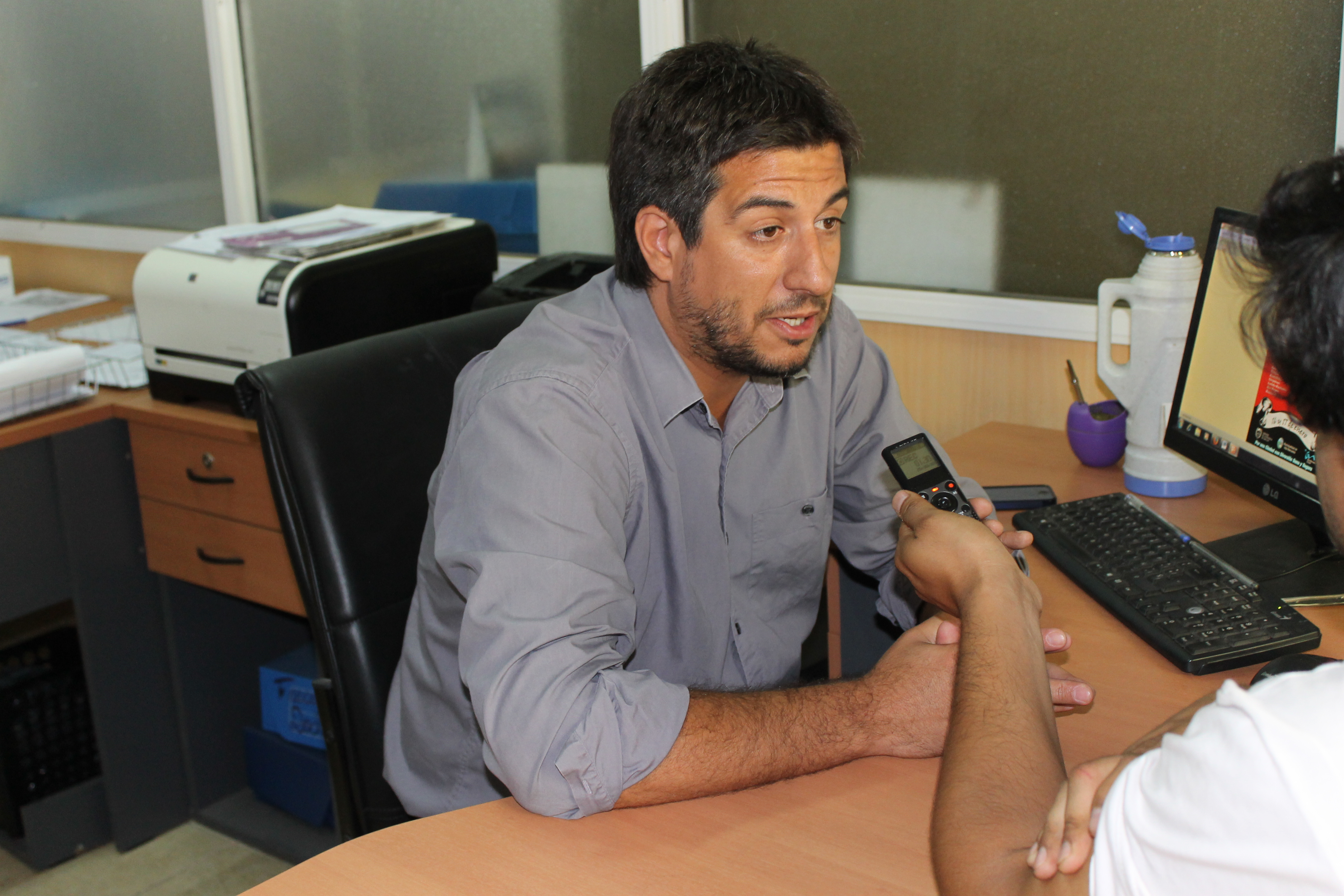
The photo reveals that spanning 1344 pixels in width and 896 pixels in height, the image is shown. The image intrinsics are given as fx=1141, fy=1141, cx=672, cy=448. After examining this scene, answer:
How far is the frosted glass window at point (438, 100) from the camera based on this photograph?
230cm

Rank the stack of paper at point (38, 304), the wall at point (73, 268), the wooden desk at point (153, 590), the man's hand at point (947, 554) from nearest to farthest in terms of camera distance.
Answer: the man's hand at point (947, 554), the wooden desk at point (153, 590), the stack of paper at point (38, 304), the wall at point (73, 268)

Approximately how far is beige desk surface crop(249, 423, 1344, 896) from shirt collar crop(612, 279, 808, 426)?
1.40 ft

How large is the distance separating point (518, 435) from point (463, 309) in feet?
3.97

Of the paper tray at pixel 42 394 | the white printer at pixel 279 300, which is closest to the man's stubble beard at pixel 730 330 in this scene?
the white printer at pixel 279 300

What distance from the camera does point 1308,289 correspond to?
25.8 inches

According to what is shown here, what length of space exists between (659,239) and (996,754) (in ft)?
2.13

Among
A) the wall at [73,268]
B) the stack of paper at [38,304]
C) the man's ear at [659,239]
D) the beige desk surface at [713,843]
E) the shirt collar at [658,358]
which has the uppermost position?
the man's ear at [659,239]

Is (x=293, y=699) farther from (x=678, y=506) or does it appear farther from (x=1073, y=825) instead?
(x=1073, y=825)

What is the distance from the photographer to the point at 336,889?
84 centimetres

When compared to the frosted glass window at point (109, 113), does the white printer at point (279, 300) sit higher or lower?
lower

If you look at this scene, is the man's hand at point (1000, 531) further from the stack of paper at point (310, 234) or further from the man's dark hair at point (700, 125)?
the stack of paper at point (310, 234)

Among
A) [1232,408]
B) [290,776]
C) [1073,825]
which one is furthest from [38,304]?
[1073,825]

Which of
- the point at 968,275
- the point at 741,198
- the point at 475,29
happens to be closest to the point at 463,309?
the point at 475,29

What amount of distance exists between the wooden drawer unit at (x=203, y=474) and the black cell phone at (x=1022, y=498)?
1.17m
